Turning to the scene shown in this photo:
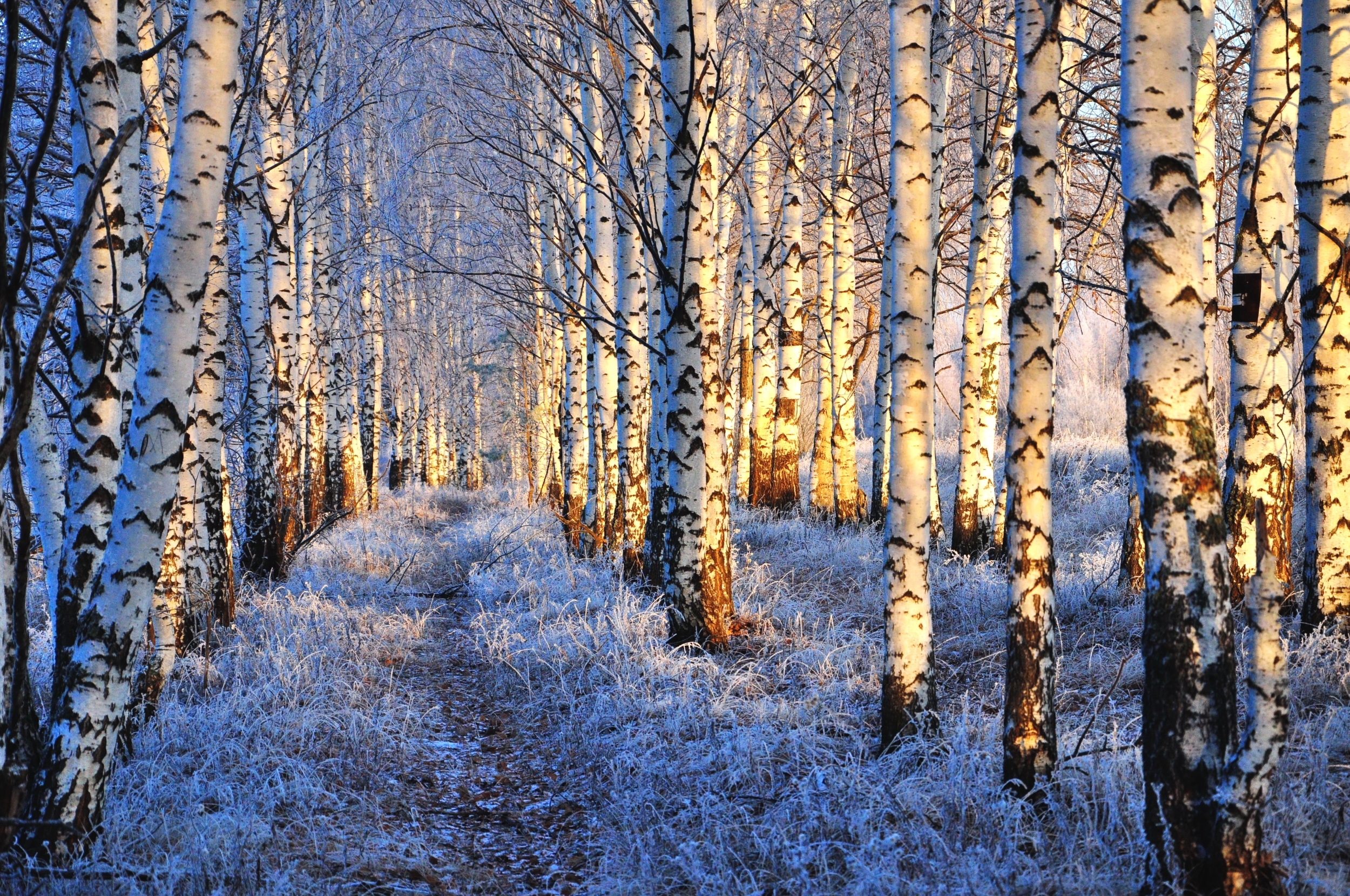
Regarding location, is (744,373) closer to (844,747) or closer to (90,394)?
(844,747)

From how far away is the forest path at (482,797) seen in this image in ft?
11.6

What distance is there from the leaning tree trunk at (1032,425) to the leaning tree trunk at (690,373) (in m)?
2.75

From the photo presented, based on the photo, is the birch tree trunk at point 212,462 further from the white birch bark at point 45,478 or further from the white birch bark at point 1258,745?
the white birch bark at point 1258,745

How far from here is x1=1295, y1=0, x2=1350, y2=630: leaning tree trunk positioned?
5.08 metres

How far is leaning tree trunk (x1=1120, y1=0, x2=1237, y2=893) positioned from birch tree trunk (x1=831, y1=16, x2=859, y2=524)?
8.29 m

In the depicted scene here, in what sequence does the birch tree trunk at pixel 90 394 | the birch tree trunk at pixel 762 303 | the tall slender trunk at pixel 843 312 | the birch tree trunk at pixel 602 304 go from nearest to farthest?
the birch tree trunk at pixel 90 394
the birch tree trunk at pixel 602 304
the tall slender trunk at pixel 843 312
the birch tree trunk at pixel 762 303

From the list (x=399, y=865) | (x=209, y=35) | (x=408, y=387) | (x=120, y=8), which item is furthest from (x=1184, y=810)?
(x=408, y=387)

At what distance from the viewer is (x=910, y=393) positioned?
4043 mm

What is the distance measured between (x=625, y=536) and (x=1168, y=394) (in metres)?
6.68

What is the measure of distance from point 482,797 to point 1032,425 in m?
3.05

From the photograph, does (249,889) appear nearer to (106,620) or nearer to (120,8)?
(106,620)

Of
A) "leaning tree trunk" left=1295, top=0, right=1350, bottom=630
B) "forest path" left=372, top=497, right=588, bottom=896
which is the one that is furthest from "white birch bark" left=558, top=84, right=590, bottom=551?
"leaning tree trunk" left=1295, top=0, right=1350, bottom=630

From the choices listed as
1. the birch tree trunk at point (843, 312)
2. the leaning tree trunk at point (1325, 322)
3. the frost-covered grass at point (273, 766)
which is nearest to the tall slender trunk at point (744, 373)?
the birch tree trunk at point (843, 312)

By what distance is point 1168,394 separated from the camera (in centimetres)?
243
